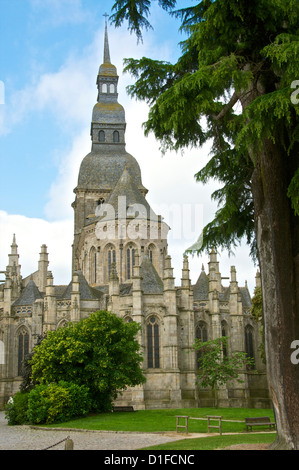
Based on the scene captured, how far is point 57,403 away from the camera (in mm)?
24469

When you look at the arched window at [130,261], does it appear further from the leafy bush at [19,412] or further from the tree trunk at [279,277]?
the tree trunk at [279,277]

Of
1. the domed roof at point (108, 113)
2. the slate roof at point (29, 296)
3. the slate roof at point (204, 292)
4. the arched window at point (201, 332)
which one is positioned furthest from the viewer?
the domed roof at point (108, 113)

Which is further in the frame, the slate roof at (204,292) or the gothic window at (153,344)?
the slate roof at (204,292)

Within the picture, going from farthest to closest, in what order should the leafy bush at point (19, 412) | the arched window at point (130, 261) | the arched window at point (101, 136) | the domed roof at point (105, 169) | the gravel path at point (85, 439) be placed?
the arched window at point (101, 136)
the domed roof at point (105, 169)
the arched window at point (130, 261)
the leafy bush at point (19, 412)
the gravel path at point (85, 439)

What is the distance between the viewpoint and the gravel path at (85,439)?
15.2 metres

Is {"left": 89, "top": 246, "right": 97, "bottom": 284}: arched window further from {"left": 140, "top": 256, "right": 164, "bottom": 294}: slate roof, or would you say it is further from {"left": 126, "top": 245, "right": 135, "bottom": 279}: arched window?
{"left": 140, "top": 256, "right": 164, "bottom": 294}: slate roof

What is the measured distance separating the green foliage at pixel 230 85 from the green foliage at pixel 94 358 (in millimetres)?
15366

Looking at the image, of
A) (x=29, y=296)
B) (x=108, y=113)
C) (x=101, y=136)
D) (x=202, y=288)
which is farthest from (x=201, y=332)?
(x=108, y=113)

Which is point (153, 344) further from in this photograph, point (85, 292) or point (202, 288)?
point (202, 288)

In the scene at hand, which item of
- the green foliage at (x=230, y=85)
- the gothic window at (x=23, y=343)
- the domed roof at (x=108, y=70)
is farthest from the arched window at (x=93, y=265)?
the green foliage at (x=230, y=85)

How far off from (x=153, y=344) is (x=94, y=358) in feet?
35.4

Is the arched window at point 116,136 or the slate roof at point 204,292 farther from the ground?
the arched window at point 116,136

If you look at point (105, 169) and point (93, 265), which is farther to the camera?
point (105, 169)
